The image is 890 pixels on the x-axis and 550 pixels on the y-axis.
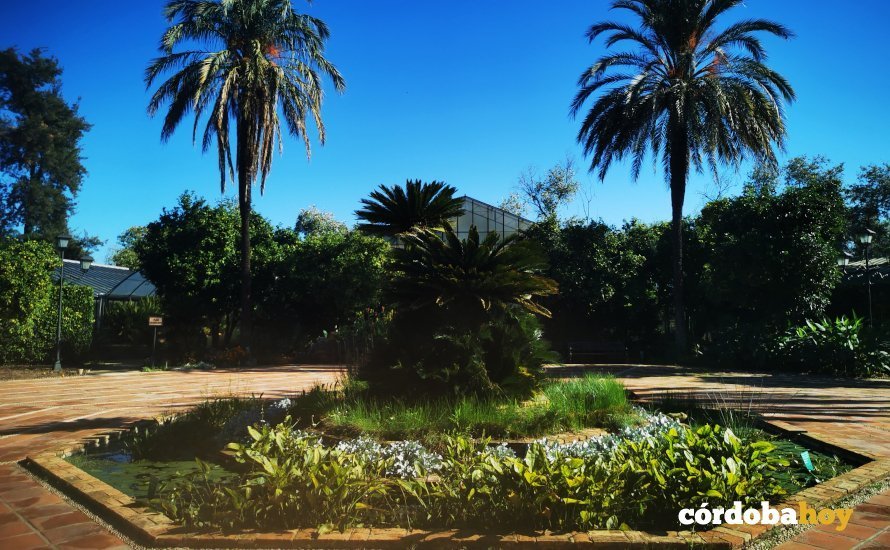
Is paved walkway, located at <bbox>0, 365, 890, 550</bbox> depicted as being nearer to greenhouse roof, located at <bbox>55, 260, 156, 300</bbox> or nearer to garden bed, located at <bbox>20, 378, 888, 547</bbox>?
garden bed, located at <bbox>20, 378, 888, 547</bbox>

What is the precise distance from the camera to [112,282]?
27.1 m

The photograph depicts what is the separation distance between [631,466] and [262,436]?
2308 millimetres

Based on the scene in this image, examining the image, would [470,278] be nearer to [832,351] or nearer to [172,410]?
[172,410]

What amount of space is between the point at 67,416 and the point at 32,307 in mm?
11579

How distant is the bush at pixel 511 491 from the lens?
3.19 m

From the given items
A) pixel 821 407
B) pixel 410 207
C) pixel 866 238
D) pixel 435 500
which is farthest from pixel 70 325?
pixel 866 238

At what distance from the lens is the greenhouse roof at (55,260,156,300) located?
25234 mm

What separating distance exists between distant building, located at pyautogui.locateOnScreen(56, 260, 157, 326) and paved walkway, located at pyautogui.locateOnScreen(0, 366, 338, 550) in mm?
11327

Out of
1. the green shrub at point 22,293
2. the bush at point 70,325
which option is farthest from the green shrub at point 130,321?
the green shrub at point 22,293

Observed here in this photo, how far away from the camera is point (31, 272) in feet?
54.3

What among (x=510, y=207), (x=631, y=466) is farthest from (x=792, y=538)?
(x=510, y=207)

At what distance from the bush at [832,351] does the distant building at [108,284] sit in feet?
73.8

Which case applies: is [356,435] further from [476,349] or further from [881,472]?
[881,472]

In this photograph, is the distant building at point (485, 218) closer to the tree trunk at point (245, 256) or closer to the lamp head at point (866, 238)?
the tree trunk at point (245, 256)
